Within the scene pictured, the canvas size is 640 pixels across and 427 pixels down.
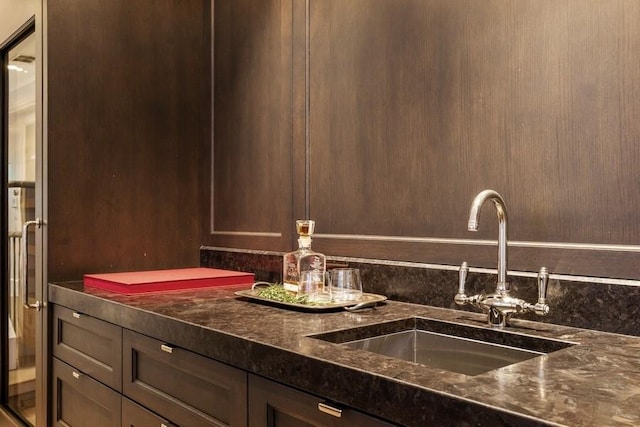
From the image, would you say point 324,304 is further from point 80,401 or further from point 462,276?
point 80,401

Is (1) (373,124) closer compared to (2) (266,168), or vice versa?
(1) (373,124)

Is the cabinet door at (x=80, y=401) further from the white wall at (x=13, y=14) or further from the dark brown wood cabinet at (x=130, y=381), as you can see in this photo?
the white wall at (x=13, y=14)

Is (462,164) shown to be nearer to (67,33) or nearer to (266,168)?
(266,168)

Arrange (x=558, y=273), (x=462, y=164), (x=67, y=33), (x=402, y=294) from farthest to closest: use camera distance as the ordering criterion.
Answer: (x=67, y=33)
(x=402, y=294)
(x=462, y=164)
(x=558, y=273)

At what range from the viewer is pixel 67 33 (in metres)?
2.13

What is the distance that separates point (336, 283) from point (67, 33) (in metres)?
1.43

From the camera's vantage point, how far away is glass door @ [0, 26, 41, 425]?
7.50ft

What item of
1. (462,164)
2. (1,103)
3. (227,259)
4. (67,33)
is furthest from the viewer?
(1,103)

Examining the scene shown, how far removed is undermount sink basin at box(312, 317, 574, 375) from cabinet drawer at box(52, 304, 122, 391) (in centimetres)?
74

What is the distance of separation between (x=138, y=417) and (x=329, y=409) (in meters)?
0.79

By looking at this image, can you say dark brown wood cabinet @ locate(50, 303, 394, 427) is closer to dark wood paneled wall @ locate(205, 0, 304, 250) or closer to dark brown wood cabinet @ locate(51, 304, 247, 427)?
dark brown wood cabinet @ locate(51, 304, 247, 427)

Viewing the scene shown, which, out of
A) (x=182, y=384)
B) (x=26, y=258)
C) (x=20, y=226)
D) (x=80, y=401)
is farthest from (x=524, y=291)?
(x=20, y=226)

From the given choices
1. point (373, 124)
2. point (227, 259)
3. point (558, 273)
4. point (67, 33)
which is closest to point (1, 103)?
point (67, 33)

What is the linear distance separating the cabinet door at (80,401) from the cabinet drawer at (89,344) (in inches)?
1.2
